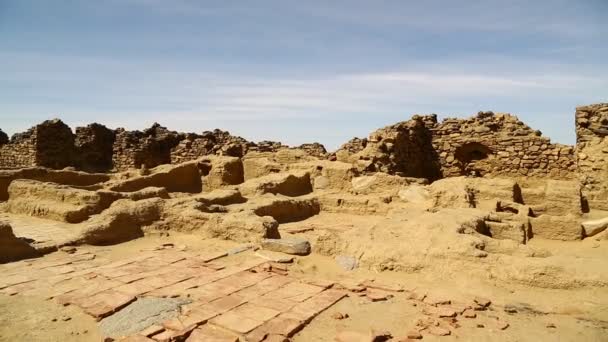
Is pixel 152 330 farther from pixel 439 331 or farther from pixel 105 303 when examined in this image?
pixel 439 331

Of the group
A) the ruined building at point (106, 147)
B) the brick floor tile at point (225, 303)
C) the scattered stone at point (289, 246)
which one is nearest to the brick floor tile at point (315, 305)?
the brick floor tile at point (225, 303)

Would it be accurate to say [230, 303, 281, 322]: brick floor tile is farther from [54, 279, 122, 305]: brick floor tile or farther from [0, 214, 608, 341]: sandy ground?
[54, 279, 122, 305]: brick floor tile

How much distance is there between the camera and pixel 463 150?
58.9ft

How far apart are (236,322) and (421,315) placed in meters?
1.86

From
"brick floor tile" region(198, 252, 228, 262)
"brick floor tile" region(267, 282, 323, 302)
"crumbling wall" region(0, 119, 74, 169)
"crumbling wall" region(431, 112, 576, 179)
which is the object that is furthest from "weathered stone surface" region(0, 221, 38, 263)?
"crumbling wall" region(0, 119, 74, 169)

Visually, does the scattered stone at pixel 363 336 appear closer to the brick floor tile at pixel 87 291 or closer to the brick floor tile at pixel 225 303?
the brick floor tile at pixel 225 303

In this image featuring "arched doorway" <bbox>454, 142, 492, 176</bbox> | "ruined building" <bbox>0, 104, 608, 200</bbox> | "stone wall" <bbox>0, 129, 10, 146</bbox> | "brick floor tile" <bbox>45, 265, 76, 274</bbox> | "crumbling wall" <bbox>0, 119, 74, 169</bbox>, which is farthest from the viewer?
"stone wall" <bbox>0, 129, 10, 146</bbox>

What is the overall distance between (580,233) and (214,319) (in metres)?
7.18

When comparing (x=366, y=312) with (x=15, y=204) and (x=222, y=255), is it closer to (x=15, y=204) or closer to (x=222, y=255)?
(x=222, y=255)

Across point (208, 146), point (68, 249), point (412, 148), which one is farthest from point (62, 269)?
point (208, 146)

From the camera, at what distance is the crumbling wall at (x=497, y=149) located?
50.5 feet

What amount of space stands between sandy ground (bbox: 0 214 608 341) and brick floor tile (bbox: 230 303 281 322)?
44 centimetres

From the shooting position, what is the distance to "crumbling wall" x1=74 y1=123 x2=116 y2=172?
24.6 meters

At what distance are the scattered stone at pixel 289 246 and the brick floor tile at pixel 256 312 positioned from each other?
6.47 ft
